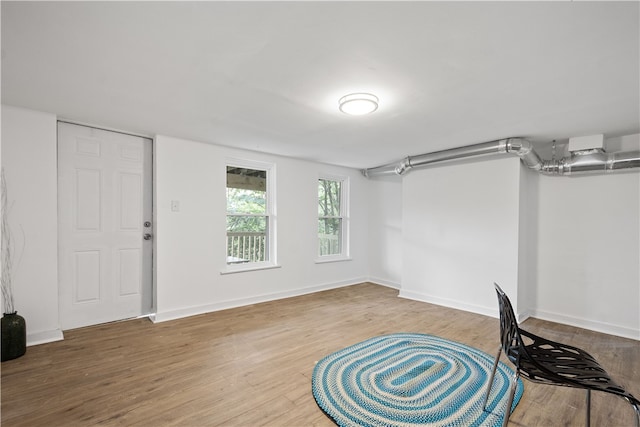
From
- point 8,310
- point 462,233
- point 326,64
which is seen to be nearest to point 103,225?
point 8,310

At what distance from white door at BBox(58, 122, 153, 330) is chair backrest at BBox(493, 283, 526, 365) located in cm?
386

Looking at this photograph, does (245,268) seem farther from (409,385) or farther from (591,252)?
(591,252)

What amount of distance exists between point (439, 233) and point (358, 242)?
5.98 ft

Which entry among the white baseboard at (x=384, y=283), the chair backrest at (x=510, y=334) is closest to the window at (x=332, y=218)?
the white baseboard at (x=384, y=283)

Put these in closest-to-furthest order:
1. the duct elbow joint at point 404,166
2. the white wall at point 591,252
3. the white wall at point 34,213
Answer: the white wall at point 34,213
the white wall at point 591,252
the duct elbow joint at point 404,166

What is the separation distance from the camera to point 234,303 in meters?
4.22

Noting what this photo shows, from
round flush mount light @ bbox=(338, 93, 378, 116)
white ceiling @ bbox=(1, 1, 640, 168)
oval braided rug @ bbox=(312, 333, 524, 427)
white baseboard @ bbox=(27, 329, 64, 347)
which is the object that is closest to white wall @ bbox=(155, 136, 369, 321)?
white ceiling @ bbox=(1, 1, 640, 168)

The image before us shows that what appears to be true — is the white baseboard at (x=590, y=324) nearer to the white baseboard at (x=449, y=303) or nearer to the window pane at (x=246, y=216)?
the white baseboard at (x=449, y=303)

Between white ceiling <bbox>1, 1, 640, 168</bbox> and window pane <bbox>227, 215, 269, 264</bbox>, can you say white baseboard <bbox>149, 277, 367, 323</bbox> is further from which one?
white ceiling <bbox>1, 1, 640, 168</bbox>

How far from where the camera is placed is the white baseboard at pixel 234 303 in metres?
3.64

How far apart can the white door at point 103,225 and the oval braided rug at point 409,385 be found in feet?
8.69

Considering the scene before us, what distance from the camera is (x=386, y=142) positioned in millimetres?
3924

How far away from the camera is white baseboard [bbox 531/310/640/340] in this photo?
3301 mm

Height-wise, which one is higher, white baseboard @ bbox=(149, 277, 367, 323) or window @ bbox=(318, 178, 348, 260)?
window @ bbox=(318, 178, 348, 260)
